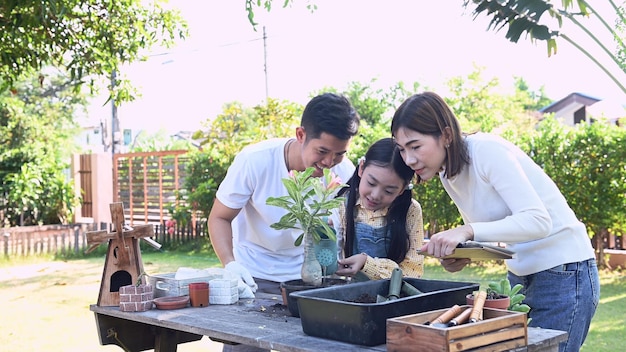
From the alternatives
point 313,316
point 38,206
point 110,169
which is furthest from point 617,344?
point 110,169

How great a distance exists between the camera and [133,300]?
8.42 ft

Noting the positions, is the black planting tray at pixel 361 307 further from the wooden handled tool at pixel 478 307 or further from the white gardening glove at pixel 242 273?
the white gardening glove at pixel 242 273

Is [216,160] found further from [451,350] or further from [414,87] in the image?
[414,87]

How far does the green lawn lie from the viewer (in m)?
5.67

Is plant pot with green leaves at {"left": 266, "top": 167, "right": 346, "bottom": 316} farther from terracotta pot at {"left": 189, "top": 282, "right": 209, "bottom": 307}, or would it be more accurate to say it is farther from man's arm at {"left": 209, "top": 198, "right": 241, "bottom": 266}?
man's arm at {"left": 209, "top": 198, "right": 241, "bottom": 266}

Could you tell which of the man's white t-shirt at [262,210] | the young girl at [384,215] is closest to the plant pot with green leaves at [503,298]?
the young girl at [384,215]

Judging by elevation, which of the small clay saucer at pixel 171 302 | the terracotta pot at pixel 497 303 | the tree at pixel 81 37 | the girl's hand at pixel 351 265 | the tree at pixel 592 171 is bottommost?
the small clay saucer at pixel 171 302

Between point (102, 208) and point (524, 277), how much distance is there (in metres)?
12.5

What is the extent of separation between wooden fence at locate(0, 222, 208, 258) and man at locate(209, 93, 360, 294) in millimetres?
7487

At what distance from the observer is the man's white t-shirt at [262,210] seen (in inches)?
123

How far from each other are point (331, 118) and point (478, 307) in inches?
47.2

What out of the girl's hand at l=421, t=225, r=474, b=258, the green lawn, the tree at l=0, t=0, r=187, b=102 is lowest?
the green lawn

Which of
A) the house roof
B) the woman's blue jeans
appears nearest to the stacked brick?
the woman's blue jeans

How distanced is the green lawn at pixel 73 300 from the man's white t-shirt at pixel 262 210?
2.47 m
